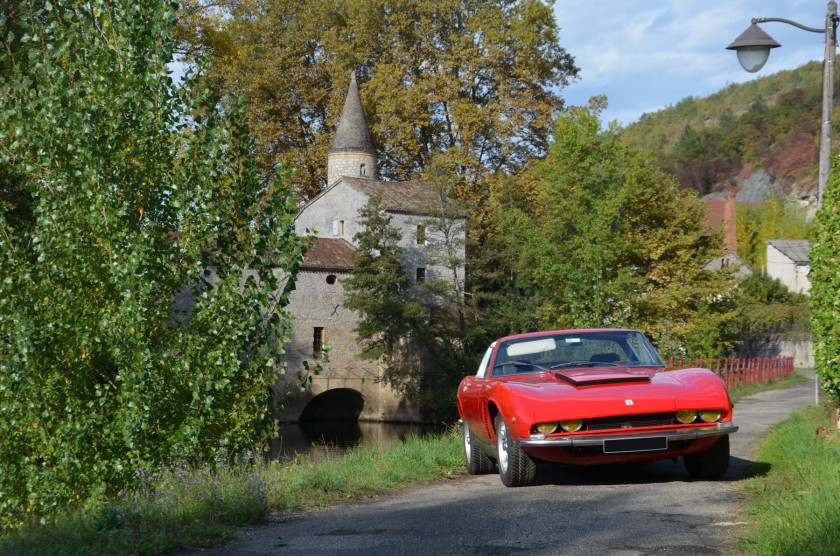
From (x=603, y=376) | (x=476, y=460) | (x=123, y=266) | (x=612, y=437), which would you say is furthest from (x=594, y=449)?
(x=123, y=266)

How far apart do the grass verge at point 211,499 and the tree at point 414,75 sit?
37.7 metres

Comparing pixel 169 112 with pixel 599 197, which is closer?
pixel 169 112

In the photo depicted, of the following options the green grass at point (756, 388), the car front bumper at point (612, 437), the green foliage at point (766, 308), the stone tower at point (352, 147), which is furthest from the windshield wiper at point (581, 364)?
the stone tower at point (352, 147)

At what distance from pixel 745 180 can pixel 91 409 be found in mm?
129035

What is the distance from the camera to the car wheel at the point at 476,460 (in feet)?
31.6

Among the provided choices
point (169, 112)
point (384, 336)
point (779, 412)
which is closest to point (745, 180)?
point (384, 336)

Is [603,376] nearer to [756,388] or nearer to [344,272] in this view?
[756,388]

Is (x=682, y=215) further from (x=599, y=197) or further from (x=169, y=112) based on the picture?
(x=169, y=112)

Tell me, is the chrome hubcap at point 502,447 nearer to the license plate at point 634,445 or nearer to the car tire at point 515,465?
the car tire at point 515,465

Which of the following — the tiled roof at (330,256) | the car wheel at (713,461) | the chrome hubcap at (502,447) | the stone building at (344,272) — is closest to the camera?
the car wheel at (713,461)

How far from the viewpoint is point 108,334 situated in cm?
909

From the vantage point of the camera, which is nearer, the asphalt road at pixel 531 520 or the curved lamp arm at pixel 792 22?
the asphalt road at pixel 531 520

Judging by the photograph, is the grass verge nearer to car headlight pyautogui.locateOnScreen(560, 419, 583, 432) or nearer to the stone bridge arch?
car headlight pyautogui.locateOnScreen(560, 419, 583, 432)

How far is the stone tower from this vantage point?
171ft
